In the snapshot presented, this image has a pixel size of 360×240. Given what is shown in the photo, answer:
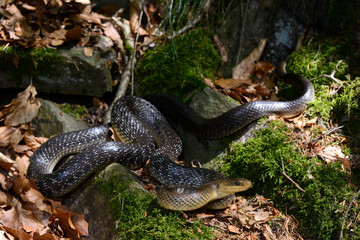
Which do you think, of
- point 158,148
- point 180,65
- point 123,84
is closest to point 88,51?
point 123,84

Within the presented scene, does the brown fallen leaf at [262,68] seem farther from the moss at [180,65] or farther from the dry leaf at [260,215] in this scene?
the dry leaf at [260,215]

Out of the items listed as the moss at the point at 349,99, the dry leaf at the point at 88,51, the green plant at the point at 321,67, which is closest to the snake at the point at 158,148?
the green plant at the point at 321,67

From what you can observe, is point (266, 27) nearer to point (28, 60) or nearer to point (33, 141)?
point (28, 60)

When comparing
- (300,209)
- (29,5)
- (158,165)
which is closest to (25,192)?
(158,165)

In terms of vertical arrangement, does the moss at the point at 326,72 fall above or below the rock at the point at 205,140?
above

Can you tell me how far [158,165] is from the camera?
4.68m

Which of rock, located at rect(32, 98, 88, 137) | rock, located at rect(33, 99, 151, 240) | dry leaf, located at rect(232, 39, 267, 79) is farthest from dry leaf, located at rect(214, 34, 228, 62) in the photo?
rock, located at rect(33, 99, 151, 240)

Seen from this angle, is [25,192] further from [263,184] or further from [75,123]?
[263,184]

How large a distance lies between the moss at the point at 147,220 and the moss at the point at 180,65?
2614 mm

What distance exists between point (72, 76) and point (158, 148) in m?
2.45

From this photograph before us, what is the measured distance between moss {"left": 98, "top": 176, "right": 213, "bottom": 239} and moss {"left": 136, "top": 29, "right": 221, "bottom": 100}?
261 centimetres

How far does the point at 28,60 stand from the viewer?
20.3ft

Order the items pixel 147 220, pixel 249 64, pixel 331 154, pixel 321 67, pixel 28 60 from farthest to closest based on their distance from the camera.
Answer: pixel 249 64
pixel 28 60
pixel 321 67
pixel 331 154
pixel 147 220

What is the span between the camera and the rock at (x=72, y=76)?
628cm
